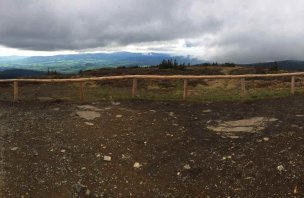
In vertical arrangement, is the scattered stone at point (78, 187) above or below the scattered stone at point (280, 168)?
below

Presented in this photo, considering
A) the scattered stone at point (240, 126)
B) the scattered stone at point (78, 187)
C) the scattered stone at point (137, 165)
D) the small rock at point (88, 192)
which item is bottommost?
the small rock at point (88, 192)

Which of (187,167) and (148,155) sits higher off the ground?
(148,155)

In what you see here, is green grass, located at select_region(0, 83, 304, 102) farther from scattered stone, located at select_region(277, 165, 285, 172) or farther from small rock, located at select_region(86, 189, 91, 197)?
small rock, located at select_region(86, 189, 91, 197)

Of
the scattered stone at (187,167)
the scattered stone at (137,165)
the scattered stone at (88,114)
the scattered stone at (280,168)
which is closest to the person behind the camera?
the scattered stone at (280,168)

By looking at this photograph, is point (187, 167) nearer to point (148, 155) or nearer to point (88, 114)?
point (148, 155)

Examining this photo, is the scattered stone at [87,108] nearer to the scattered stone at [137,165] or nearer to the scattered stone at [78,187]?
the scattered stone at [137,165]

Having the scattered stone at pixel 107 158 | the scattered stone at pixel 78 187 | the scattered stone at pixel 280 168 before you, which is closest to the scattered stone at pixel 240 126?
the scattered stone at pixel 280 168

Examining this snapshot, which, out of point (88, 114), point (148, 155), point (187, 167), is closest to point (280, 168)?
point (187, 167)

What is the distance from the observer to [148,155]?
13172mm

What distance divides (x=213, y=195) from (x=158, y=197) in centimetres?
137

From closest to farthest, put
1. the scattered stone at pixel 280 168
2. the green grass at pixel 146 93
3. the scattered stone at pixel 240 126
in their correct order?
the scattered stone at pixel 280 168
the scattered stone at pixel 240 126
the green grass at pixel 146 93

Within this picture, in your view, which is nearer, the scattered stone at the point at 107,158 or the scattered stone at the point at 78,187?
the scattered stone at the point at 78,187

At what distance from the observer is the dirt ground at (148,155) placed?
1142 centimetres

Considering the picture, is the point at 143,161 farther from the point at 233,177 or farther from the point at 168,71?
the point at 168,71
